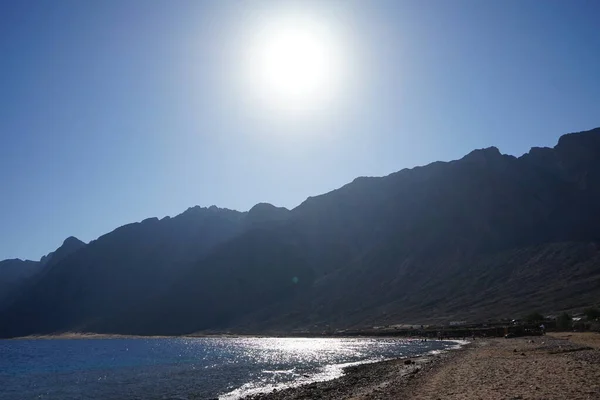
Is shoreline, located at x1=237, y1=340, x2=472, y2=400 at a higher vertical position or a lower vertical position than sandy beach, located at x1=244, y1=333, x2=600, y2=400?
lower

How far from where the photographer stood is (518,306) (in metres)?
152

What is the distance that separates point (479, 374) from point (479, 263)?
172 metres

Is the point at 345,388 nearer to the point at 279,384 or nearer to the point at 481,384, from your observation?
the point at 279,384

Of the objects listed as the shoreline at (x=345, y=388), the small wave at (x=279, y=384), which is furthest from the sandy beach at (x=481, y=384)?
the small wave at (x=279, y=384)

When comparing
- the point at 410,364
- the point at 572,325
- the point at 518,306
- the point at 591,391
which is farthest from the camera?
the point at 518,306

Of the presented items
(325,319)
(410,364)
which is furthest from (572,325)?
(325,319)

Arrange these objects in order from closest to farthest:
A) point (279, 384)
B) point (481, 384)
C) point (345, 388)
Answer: point (481, 384)
point (345, 388)
point (279, 384)

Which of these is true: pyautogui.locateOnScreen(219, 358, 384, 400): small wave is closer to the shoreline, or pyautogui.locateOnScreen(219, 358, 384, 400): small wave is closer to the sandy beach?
the shoreline

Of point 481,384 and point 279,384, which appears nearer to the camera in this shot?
point 481,384

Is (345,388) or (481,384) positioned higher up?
(481,384)

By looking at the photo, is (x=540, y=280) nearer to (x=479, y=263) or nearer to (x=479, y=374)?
(x=479, y=263)

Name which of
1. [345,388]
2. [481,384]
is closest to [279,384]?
[345,388]

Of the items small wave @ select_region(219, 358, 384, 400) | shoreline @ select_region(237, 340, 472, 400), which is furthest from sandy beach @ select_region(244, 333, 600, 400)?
small wave @ select_region(219, 358, 384, 400)

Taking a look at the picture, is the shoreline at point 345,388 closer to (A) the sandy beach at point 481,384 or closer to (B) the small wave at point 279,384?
(A) the sandy beach at point 481,384
